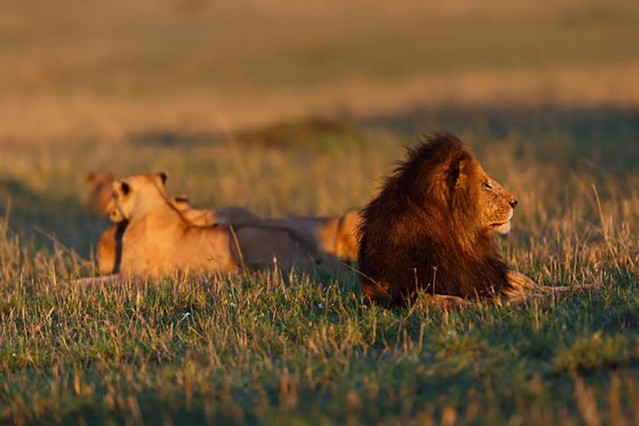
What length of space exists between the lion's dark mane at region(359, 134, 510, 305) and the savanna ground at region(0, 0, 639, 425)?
28 cm

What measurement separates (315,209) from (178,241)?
3.70 metres

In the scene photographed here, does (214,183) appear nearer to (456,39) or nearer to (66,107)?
(66,107)

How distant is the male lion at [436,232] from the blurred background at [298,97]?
3992 mm

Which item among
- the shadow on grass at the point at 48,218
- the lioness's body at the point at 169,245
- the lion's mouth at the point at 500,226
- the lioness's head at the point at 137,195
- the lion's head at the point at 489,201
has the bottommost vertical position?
the shadow on grass at the point at 48,218

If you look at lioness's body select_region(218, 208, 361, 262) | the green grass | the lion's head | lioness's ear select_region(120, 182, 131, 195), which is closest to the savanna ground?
the green grass

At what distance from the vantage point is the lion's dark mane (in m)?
7.41

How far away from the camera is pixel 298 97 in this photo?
31422mm

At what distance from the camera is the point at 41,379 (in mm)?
6348

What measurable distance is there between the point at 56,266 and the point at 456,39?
31254mm

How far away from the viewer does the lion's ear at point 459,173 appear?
7.43 metres

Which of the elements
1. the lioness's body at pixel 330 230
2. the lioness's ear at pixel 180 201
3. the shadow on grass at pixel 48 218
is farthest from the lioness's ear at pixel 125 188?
the shadow on grass at pixel 48 218

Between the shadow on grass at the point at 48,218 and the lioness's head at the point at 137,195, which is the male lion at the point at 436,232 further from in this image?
the shadow on grass at the point at 48,218

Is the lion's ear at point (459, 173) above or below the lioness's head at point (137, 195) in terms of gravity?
above

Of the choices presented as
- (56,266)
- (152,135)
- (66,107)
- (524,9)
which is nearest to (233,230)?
(56,266)
